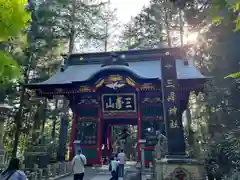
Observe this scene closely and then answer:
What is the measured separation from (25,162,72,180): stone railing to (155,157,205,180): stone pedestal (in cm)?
434

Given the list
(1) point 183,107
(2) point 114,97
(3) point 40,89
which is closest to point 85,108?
(2) point 114,97

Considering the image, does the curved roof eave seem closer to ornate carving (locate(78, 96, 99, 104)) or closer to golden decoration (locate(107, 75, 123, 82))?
golden decoration (locate(107, 75, 123, 82))

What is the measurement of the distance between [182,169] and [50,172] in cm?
553

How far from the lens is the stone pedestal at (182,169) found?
611 cm

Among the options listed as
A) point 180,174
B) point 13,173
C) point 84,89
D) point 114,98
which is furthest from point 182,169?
point 84,89

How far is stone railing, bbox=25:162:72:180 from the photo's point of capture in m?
8.02

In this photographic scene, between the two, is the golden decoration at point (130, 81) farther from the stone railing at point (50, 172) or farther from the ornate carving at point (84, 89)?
the stone railing at point (50, 172)

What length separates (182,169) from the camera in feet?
20.3

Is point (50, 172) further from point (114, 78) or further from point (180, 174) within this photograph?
point (114, 78)

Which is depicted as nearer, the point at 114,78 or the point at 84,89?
the point at 114,78

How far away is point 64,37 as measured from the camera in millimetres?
19750

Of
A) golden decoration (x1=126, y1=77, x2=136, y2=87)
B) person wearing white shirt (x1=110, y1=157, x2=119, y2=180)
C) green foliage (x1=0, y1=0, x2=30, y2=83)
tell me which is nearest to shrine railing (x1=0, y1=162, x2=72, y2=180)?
person wearing white shirt (x1=110, y1=157, x2=119, y2=180)

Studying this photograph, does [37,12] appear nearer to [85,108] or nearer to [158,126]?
[85,108]

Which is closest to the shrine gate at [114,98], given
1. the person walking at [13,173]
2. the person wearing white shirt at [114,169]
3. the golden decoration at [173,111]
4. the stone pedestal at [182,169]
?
the person wearing white shirt at [114,169]
